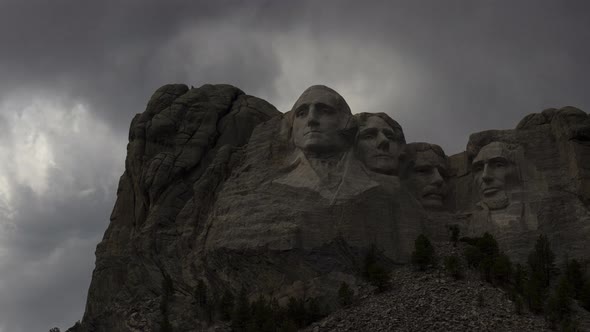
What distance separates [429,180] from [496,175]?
6.09ft

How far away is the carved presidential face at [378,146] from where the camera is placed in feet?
134

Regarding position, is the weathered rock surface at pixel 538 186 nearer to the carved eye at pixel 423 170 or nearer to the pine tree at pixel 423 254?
the carved eye at pixel 423 170

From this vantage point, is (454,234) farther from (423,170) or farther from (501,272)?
(501,272)

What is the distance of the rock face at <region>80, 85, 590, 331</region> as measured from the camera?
38.6 metres

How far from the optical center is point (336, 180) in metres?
39.8

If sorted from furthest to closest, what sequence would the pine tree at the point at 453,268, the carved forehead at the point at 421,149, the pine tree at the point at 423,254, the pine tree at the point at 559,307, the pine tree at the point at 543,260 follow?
the carved forehead at the point at 421,149 < the pine tree at the point at 423,254 < the pine tree at the point at 543,260 < the pine tree at the point at 453,268 < the pine tree at the point at 559,307

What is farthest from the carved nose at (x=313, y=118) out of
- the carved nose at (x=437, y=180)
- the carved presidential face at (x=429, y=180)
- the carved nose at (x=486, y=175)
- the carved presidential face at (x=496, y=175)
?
the carved nose at (x=486, y=175)

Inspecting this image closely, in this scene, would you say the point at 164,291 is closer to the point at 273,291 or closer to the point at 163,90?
the point at 273,291

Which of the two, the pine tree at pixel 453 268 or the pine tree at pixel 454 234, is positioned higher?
the pine tree at pixel 454 234

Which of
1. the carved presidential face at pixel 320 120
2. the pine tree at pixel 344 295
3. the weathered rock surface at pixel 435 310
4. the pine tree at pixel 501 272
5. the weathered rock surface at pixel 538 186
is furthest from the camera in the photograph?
the carved presidential face at pixel 320 120

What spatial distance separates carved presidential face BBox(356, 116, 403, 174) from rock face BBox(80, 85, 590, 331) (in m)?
0.04

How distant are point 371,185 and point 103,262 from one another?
7.68 m

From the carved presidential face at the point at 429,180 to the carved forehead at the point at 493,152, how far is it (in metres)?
1.07

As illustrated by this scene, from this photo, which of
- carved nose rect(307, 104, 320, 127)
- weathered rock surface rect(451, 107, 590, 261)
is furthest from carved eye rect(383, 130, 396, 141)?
weathered rock surface rect(451, 107, 590, 261)
